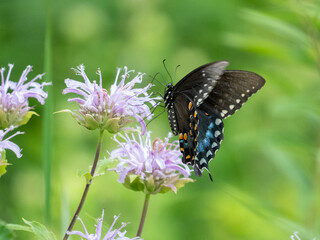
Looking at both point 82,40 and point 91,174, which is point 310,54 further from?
point 82,40

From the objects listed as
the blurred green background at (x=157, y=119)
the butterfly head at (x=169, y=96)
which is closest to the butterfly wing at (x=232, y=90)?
the butterfly head at (x=169, y=96)

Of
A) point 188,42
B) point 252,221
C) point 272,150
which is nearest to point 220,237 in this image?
point 252,221

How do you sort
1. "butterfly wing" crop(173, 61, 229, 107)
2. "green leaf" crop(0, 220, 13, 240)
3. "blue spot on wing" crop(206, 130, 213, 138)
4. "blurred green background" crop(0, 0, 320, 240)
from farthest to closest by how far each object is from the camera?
"blurred green background" crop(0, 0, 320, 240) → "blue spot on wing" crop(206, 130, 213, 138) → "butterfly wing" crop(173, 61, 229, 107) → "green leaf" crop(0, 220, 13, 240)

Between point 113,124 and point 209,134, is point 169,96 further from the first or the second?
point 113,124

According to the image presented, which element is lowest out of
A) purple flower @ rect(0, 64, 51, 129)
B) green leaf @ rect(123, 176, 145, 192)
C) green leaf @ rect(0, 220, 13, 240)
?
green leaf @ rect(0, 220, 13, 240)

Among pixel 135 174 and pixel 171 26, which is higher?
pixel 171 26

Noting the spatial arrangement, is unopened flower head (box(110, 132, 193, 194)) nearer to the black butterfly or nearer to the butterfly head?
the black butterfly

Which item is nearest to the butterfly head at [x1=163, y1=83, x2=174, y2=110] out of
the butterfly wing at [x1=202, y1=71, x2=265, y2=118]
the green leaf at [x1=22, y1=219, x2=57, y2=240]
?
the butterfly wing at [x1=202, y1=71, x2=265, y2=118]
